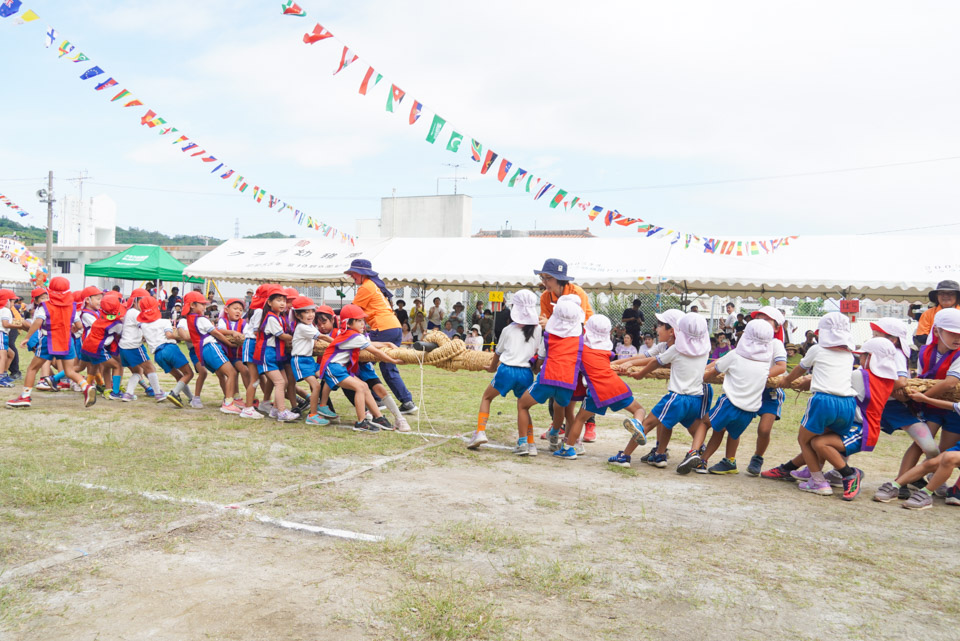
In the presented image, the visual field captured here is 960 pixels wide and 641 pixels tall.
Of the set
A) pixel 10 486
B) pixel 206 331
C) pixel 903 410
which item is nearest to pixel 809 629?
pixel 903 410

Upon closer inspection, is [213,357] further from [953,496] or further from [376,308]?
[953,496]

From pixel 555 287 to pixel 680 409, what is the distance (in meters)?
1.78

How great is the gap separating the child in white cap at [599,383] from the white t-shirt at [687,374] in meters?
0.45

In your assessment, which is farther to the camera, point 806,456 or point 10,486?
point 806,456

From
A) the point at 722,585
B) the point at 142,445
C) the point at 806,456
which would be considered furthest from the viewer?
the point at 142,445

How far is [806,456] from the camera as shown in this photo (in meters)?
6.04

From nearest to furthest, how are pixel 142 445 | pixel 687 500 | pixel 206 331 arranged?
pixel 687 500 < pixel 142 445 < pixel 206 331

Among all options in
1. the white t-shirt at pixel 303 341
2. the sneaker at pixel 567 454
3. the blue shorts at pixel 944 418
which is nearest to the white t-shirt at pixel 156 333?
the white t-shirt at pixel 303 341

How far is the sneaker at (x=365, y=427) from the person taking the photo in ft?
26.5

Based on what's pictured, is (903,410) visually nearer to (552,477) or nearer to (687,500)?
(687,500)

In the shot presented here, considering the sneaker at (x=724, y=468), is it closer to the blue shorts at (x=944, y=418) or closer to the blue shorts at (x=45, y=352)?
the blue shorts at (x=944, y=418)

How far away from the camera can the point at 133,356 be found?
9.44m

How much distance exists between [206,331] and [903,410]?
7402 millimetres

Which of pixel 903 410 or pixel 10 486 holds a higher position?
pixel 903 410
